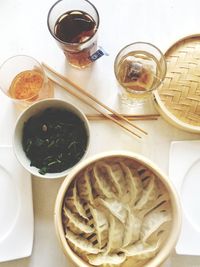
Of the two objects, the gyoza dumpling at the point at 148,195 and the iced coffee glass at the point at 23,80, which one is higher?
the iced coffee glass at the point at 23,80

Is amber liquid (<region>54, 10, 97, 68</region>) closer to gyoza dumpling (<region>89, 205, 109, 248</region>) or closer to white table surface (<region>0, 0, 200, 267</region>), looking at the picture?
white table surface (<region>0, 0, 200, 267</region>)

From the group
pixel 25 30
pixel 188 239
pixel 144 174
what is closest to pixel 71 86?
pixel 25 30

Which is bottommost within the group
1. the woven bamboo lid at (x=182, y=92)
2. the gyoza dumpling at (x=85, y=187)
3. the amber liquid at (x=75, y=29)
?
the gyoza dumpling at (x=85, y=187)

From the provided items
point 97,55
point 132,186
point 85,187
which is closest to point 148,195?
point 132,186

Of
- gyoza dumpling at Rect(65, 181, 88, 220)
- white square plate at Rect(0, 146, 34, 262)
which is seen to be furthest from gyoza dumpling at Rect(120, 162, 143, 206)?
white square plate at Rect(0, 146, 34, 262)

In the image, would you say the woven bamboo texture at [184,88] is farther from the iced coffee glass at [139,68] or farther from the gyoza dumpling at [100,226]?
the gyoza dumpling at [100,226]

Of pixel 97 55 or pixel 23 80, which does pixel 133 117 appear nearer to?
pixel 97 55

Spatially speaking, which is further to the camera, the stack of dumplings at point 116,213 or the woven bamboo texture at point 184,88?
the woven bamboo texture at point 184,88

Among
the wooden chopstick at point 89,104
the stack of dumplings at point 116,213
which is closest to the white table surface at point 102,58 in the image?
the wooden chopstick at point 89,104
